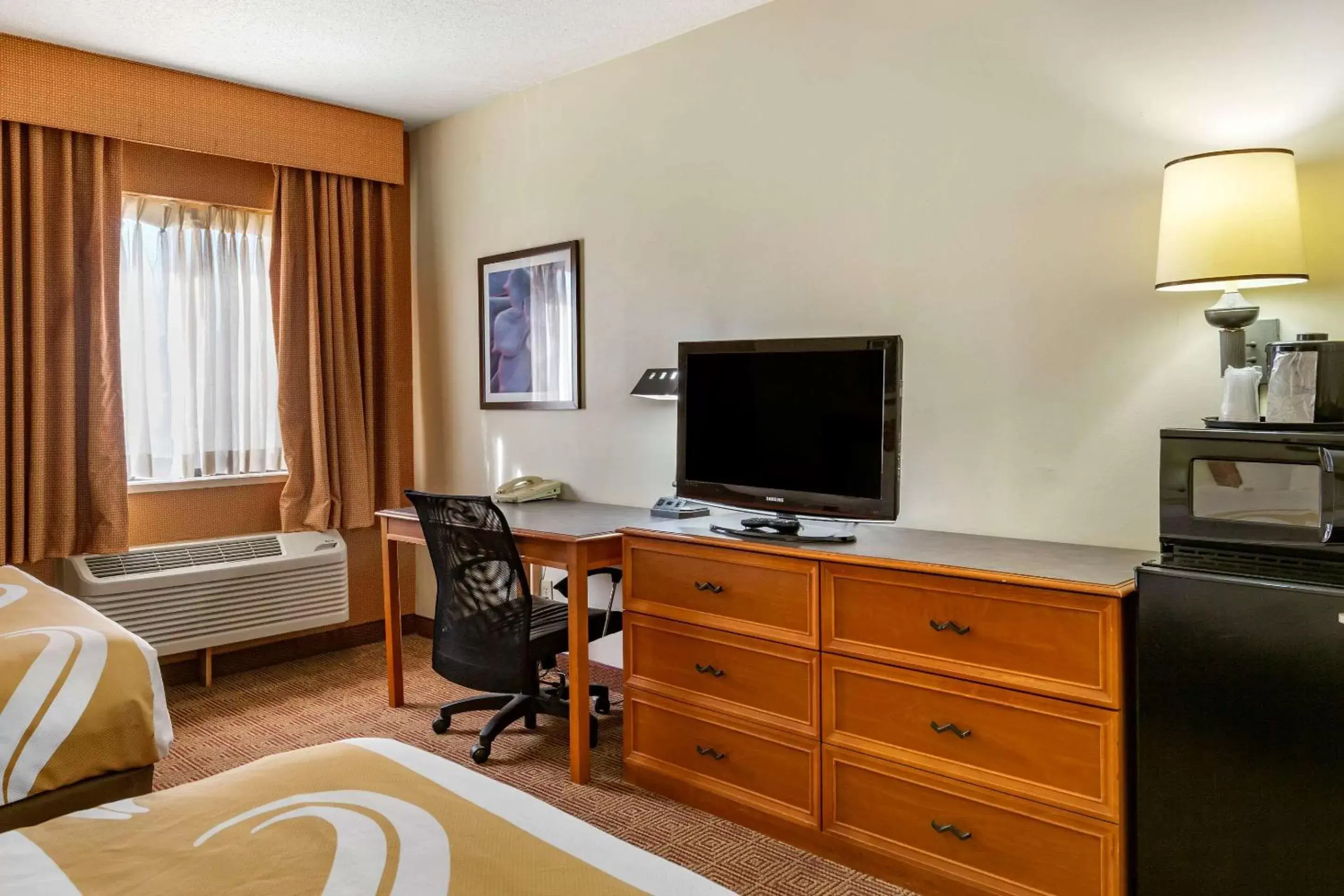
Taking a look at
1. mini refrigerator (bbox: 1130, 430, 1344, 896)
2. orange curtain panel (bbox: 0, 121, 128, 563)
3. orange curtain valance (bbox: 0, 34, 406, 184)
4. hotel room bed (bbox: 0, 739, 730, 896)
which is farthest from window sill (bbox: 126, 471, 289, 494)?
mini refrigerator (bbox: 1130, 430, 1344, 896)

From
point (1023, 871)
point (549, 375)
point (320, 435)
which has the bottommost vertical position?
point (1023, 871)

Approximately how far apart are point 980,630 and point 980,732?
0.79ft

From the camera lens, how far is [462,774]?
1.46 metres

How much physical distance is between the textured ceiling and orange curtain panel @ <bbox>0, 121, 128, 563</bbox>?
18.9 inches

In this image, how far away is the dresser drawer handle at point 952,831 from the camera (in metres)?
2.16

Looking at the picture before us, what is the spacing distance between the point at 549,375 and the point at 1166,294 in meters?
2.50

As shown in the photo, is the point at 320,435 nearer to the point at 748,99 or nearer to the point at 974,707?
the point at 748,99

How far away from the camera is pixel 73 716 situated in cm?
205

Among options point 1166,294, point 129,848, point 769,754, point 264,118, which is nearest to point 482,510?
point 769,754

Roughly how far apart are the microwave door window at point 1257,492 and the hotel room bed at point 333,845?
→ 51.6 inches

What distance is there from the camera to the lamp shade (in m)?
1.98

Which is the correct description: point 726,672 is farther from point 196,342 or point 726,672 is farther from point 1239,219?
point 196,342

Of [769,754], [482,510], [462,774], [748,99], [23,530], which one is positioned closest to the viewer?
[462,774]

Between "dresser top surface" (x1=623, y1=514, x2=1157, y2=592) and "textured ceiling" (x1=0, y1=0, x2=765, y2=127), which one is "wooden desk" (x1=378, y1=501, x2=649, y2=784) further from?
"textured ceiling" (x1=0, y1=0, x2=765, y2=127)
